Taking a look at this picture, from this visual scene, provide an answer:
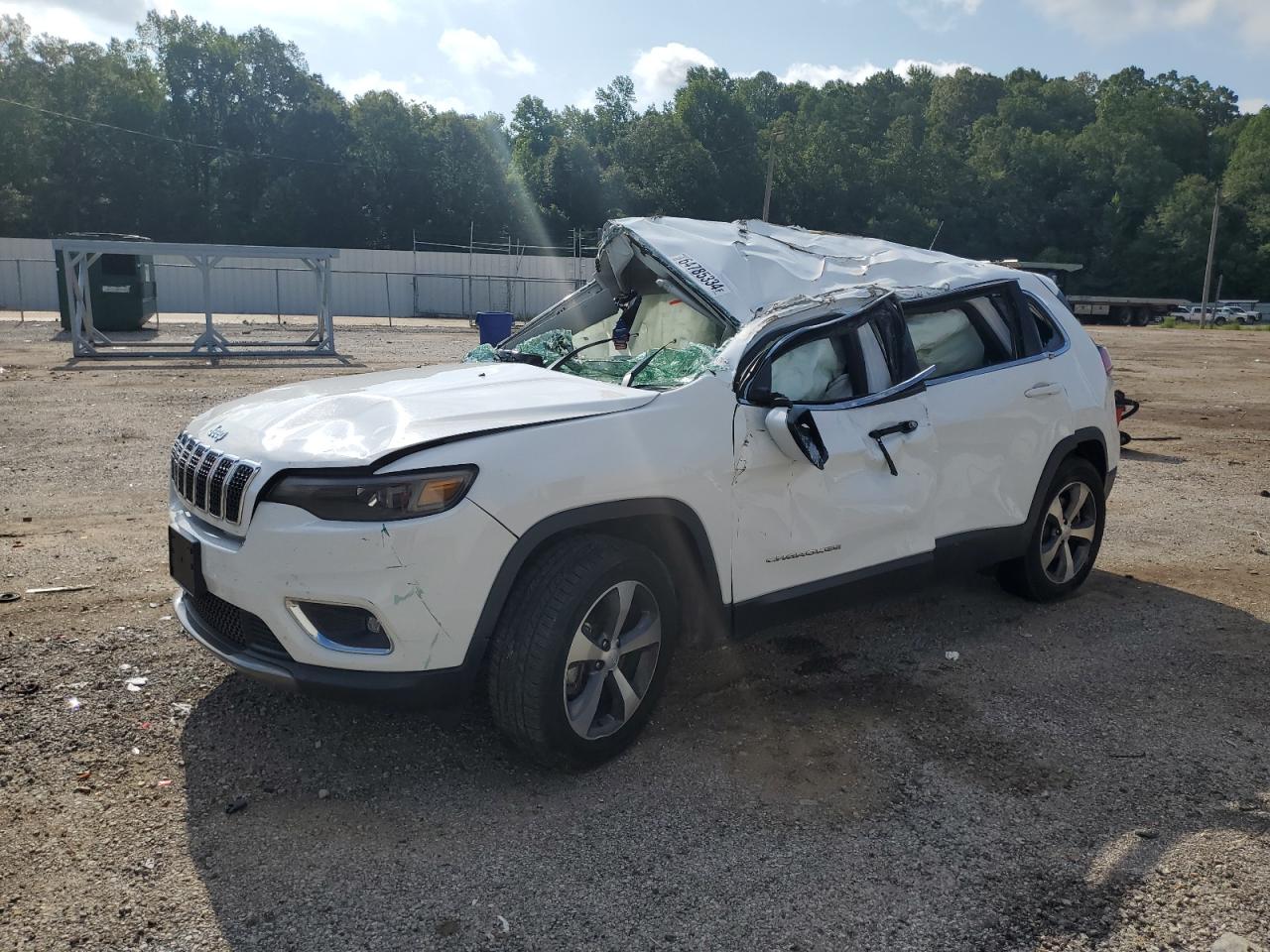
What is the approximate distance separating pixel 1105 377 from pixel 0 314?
37498mm

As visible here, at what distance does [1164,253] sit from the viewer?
79.4 m

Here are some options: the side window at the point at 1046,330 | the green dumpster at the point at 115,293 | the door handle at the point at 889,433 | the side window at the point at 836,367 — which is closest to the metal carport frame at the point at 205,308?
the green dumpster at the point at 115,293

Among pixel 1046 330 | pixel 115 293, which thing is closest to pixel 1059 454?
A: pixel 1046 330

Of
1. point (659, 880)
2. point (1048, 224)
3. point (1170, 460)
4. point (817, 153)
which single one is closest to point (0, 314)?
point (1170, 460)

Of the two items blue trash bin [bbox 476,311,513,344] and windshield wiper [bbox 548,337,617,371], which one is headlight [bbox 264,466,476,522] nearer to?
windshield wiper [bbox 548,337,617,371]

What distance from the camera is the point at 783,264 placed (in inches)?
176

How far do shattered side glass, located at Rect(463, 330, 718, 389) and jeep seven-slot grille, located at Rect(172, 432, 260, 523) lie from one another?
143 centimetres

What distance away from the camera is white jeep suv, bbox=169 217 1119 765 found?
10.0 feet

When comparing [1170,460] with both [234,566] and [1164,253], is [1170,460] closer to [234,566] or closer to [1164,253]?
[234,566]

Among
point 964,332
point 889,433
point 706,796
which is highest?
point 964,332

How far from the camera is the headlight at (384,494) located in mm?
3004

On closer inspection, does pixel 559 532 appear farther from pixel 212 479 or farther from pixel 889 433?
pixel 889 433

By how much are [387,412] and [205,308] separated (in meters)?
18.0

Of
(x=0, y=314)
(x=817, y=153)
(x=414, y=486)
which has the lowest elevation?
(x=0, y=314)
